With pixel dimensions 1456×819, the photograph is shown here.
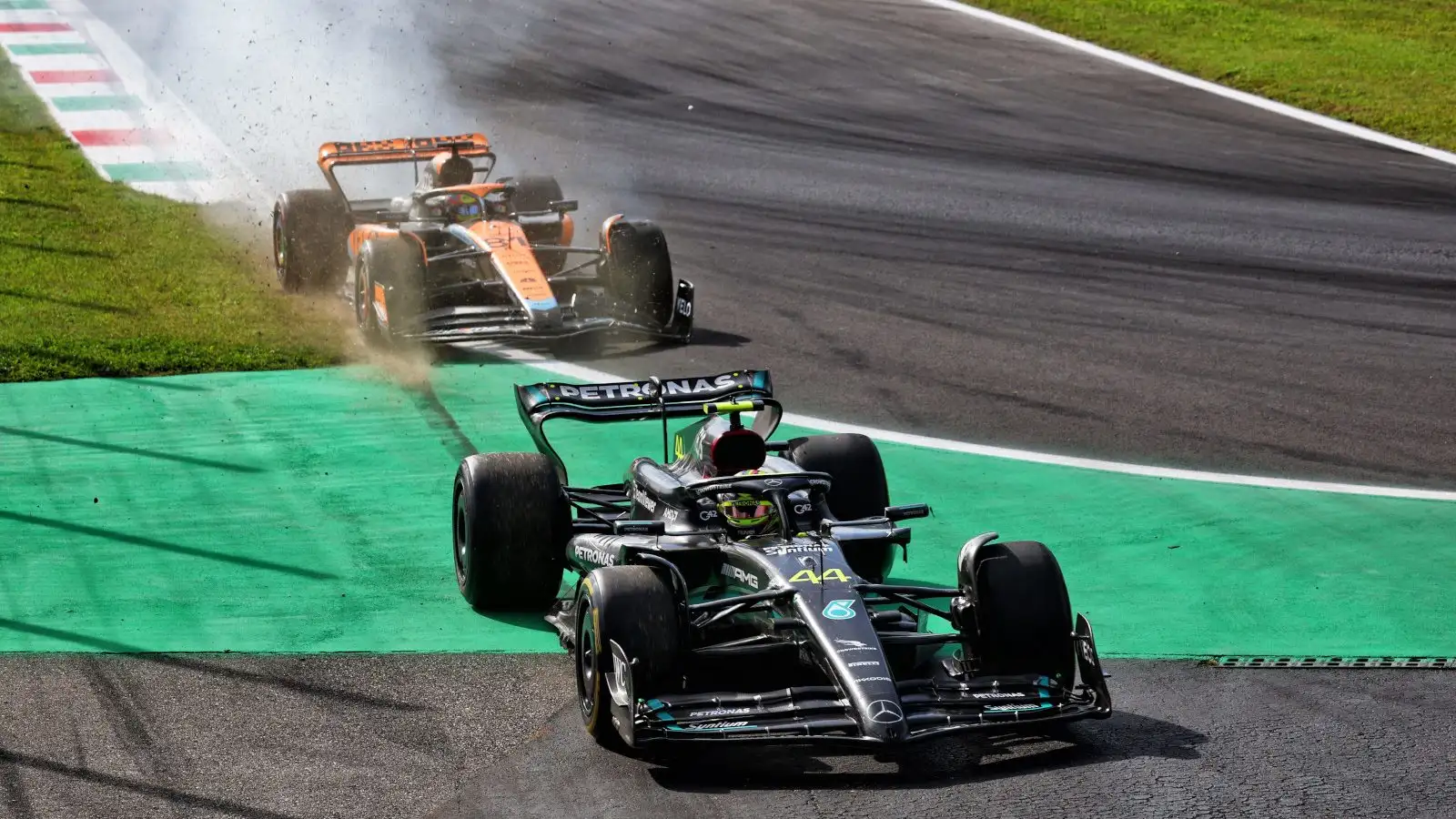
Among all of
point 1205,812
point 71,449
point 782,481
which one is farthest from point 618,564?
point 71,449

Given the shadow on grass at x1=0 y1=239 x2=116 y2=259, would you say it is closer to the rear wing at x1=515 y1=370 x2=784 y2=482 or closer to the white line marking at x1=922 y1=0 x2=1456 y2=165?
the rear wing at x1=515 y1=370 x2=784 y2=482

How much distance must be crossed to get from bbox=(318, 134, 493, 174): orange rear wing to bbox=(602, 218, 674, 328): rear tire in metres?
1.93

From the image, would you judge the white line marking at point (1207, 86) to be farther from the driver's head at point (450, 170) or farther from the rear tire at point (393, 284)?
the rear tire at point (393, 284)

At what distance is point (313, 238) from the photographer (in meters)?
16.9

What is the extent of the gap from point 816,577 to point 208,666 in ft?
9.21

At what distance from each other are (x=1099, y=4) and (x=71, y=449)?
22880 mm

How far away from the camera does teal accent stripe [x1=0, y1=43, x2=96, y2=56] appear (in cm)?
2806

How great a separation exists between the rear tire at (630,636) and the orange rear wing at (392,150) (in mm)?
10061

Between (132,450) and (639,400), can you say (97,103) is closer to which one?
(132,450)

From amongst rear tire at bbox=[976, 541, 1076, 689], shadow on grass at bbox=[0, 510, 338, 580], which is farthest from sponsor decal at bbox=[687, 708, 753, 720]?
shadow on grass at bbox=[0, 510, 338, 580]

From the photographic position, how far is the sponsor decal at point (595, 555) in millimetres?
8781

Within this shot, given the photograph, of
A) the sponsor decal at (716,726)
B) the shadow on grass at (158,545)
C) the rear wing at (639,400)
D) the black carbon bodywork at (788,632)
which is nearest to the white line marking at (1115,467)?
the rear wing at (639,400)

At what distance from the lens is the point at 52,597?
373 inches

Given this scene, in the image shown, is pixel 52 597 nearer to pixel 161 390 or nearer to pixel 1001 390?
pixel 161 390
